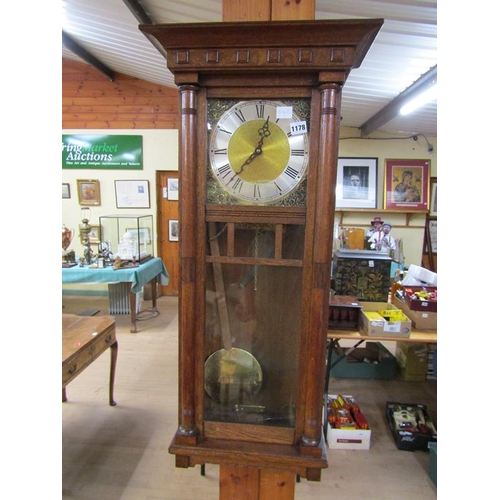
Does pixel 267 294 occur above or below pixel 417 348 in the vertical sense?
above

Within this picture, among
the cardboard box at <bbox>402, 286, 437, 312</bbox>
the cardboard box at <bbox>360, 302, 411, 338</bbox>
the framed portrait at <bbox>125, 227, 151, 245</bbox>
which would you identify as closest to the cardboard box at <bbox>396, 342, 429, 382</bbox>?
the cardboard box at <bbox>402, 286, 437, 312</bbox>

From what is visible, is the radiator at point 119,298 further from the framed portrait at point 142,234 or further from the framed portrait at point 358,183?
the framed portrait at point 358,183

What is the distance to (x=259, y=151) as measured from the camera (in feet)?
2.79

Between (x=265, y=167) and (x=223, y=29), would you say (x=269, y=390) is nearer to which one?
(x=265, y=167)

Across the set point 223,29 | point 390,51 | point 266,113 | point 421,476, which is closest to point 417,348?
point 421,476

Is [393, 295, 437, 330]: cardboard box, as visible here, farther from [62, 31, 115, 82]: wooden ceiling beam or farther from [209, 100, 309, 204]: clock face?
[62, 31, 115, 82]: wooden ceiling beam

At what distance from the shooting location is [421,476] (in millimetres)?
1839

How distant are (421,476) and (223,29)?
2211 mm

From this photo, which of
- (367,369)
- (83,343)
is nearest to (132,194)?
(83,343)

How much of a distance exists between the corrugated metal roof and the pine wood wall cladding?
17 cm

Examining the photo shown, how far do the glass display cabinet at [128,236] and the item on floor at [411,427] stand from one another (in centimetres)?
279

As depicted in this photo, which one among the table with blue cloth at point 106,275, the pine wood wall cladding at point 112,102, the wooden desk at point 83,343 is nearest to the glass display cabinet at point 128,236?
the table with blue cloth at point 106,275

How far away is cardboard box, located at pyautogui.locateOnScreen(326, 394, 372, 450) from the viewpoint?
2012 millimetres

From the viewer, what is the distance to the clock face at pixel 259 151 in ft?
2.69
